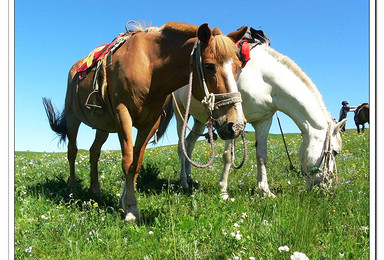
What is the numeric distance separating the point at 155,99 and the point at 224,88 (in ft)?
4.10

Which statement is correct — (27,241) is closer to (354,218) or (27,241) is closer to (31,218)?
(31,218)

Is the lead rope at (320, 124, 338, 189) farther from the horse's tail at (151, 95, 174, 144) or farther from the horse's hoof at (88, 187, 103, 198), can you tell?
the horse's hoof at (88, 187, 103, 198)

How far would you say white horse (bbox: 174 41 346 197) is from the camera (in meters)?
5.75

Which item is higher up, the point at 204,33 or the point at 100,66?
the point at 204,33

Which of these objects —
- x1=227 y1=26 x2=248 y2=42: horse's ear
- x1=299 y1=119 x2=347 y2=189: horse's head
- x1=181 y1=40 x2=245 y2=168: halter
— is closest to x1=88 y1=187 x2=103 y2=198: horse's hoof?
x1=181 y1=40 x2=245 y2=168: halter

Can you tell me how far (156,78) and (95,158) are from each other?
2898 mm

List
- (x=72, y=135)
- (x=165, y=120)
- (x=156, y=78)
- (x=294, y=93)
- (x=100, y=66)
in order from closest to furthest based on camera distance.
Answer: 1. (x=156, y=78)
2. (x=100, y=66)
3. (x=294, y=93)
4. (x=72, y=135)
5. (x=165, y=120)

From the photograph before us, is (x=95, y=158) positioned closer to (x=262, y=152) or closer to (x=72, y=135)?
(x=72, y=135)

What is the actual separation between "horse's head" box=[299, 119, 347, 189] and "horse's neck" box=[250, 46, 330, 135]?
16cm

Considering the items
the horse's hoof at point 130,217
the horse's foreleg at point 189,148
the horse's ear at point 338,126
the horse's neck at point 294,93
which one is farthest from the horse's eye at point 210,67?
the horse's foreleg at point 189,148

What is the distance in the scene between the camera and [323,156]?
5.71m

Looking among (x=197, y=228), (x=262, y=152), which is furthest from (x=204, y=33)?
(x=262, y=152)
